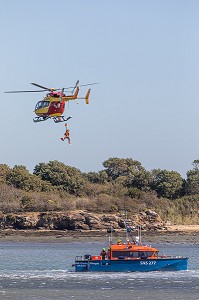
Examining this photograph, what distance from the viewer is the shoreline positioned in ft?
326

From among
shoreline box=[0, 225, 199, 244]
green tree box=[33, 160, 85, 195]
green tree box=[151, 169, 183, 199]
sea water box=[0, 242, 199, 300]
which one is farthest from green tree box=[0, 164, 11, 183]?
sea water box=[0, 242, 199, 300]

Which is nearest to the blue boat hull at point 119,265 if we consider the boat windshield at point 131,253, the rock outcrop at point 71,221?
the boat windshield at point 131,253

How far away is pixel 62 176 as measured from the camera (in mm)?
125125

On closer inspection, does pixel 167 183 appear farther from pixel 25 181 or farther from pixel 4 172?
pixel 4 172

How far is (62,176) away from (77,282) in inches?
2702

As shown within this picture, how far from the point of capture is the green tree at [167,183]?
12294cm

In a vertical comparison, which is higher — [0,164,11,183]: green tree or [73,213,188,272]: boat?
[0,164,11,183]: green tree

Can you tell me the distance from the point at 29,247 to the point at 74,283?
117 feet

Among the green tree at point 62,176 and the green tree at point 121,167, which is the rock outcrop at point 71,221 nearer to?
the green tree at point 62,176

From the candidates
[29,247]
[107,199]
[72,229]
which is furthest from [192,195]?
[29,247]

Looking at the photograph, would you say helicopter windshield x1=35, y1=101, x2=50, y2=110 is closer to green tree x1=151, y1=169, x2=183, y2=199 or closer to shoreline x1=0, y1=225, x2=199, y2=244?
shoreline x1=0, y1=225, x2=199, y2=244

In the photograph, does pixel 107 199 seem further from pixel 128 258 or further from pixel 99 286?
pixel 99 286

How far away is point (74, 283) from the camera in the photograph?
5619 cm

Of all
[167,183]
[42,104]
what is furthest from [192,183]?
[42,104]
